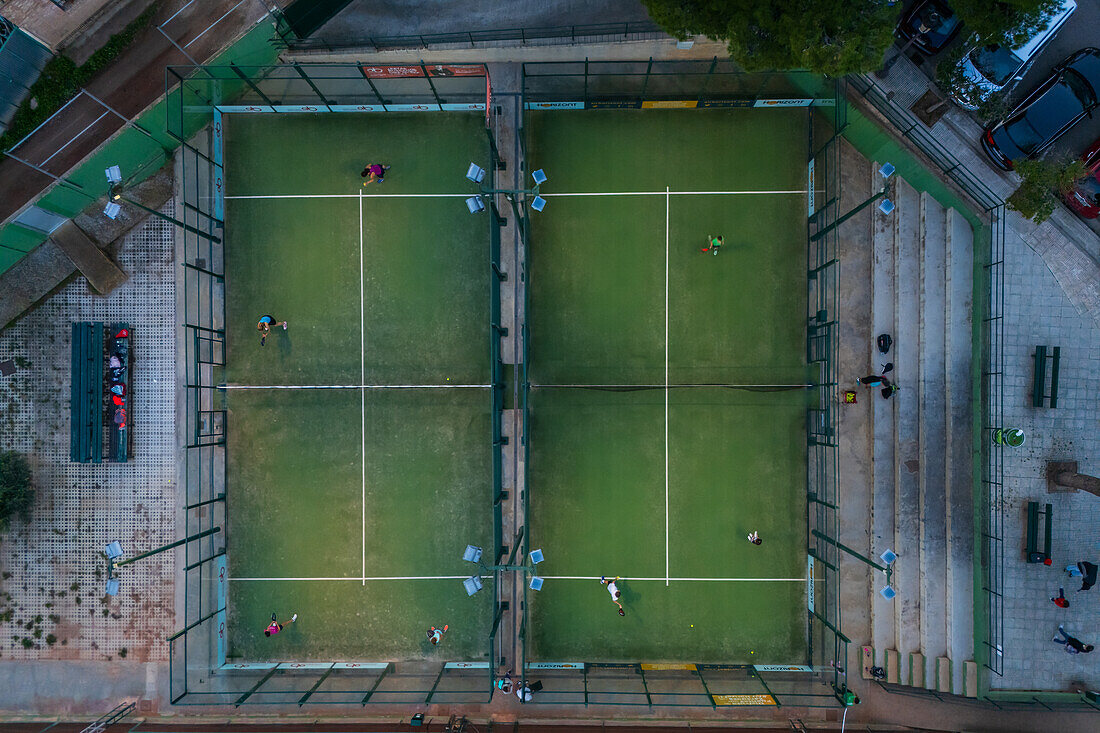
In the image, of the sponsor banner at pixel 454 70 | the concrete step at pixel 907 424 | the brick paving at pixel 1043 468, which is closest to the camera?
the brick paving at pixel 1043 468

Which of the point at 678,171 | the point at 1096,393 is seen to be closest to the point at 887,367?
the point at 1096,393

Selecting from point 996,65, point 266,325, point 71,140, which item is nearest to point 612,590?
point 266,325

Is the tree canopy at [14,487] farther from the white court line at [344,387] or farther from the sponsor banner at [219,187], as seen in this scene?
the white court line at [344,387]

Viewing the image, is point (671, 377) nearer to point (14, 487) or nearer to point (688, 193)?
point (688, 193)

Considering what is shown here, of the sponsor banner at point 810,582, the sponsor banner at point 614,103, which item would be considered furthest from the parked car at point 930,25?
the sponsor banner at point 614,103

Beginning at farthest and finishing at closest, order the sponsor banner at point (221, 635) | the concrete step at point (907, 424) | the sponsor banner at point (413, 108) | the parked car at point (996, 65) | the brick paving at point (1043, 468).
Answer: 1. the sponsor banner at point (221, 635)
2. the sponsor banner at point (413, 108)
3. the concrete step at point (907, 424)
4. the brick paving at point (1043, 468)
5. the parked car at point (996, 65)

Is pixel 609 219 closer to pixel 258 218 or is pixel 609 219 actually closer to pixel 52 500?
pixel 258 218

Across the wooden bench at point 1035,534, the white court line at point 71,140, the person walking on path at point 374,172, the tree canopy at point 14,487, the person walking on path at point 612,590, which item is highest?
the white court line at point 71,140
